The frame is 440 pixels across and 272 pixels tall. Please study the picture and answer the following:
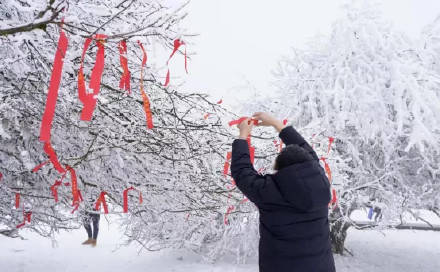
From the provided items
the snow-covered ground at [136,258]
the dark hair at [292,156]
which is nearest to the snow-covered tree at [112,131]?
the dark hair at [292,156]

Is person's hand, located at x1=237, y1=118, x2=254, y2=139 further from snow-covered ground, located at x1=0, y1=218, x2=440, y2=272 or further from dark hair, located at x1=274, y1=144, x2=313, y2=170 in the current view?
snow-covered ground, located at x1=0, y1=218, x2=440, y2=272

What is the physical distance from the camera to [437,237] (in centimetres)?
1661

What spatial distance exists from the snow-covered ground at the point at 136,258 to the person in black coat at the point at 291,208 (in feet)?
21.0

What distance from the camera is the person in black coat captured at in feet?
6.45

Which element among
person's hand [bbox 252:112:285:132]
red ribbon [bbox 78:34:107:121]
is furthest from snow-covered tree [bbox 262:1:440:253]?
red ribbon [bbox 78:34:107:121]

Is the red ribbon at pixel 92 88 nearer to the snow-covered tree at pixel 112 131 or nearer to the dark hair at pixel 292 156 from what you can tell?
the snow-covered tree at pixel 112 131

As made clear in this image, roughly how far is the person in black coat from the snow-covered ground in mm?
6412

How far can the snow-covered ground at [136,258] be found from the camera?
353 inches

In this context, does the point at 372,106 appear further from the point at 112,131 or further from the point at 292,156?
the point at 292,156

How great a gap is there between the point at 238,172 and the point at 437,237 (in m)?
17.4

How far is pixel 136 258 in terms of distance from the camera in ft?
33.1

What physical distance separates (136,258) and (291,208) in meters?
8.85

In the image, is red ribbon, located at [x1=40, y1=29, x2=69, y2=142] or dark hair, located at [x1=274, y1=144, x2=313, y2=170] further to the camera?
dark hair, located at [x1=274, y1=144, x2=313, y2=170]

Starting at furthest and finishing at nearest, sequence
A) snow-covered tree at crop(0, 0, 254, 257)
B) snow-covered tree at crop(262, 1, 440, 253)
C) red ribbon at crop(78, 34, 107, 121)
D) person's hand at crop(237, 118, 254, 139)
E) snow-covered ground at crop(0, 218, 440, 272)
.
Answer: snow-covered ground at crop(0, 218, 440, 272)
snow-covered tree at crop(262, 1, 440, 253)
snow-covered tree at crop(0, 0, 254, 257)
person's hand at crop(237, 118, 254, 139)
red ribbon at crop(78, 34, 107, 121)
